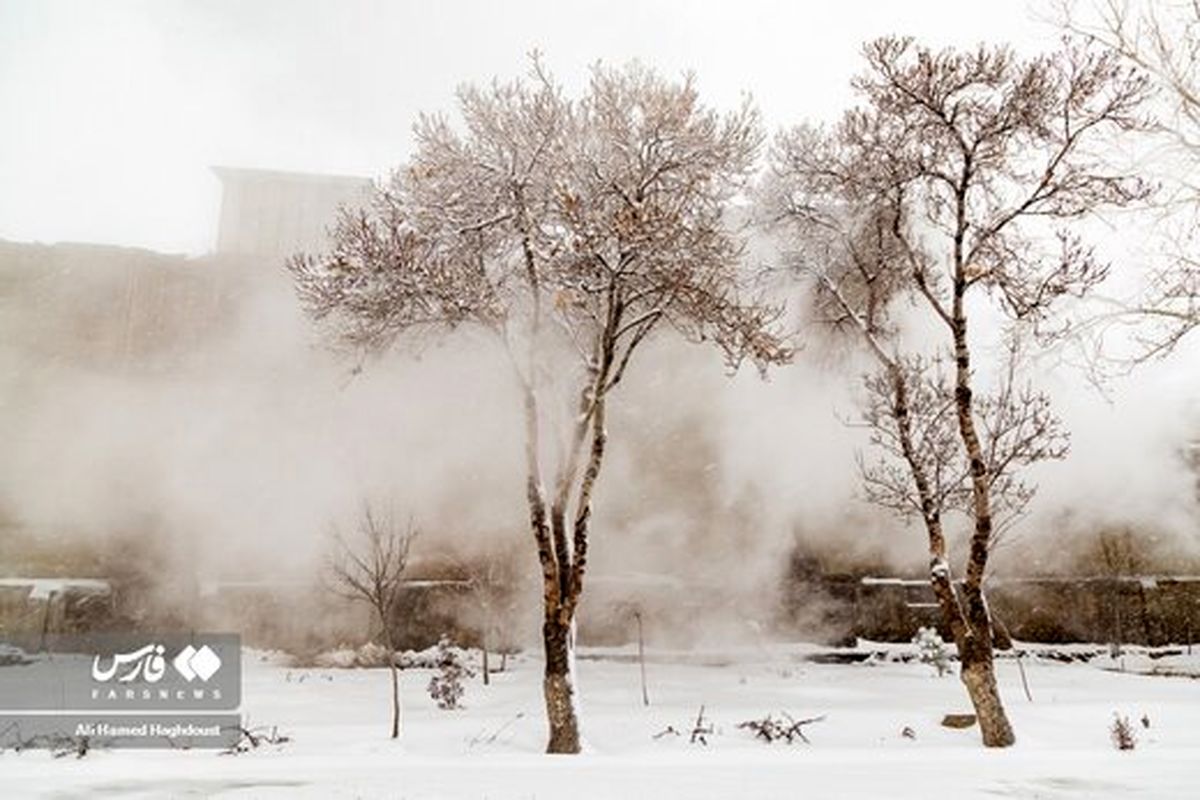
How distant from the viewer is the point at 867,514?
20922 millimetres

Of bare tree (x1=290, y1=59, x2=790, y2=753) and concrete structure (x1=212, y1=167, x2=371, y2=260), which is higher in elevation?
concrete structure (x1=212, y1=167, x2=371, y2=260)

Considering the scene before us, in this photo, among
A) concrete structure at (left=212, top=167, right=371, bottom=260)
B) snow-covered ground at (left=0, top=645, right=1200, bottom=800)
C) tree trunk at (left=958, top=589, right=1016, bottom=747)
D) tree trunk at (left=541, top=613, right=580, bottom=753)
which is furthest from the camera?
concrete structure at (left=212, top=167, right=371, bottom=260)

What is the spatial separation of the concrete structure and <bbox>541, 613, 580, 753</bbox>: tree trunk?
25.9 meters

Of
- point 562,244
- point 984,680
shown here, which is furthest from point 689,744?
point 562,244

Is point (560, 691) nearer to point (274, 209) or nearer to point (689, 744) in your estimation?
point (689, 744)

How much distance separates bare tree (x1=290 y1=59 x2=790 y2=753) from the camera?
383 inches

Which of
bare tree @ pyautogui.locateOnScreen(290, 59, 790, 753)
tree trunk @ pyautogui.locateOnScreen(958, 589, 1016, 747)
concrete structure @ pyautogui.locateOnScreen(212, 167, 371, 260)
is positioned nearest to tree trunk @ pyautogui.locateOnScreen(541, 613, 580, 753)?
bare tree @ pyautogui.locateOnScreen(290, 59, 790, 753)

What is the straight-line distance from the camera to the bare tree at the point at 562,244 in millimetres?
9734

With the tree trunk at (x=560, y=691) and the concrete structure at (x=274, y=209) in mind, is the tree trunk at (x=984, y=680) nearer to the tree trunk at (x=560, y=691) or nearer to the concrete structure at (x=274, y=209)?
the tree trunk at (x=560, y=691)

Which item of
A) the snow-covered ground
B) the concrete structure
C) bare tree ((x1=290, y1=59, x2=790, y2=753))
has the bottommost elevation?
the snow-covered ground

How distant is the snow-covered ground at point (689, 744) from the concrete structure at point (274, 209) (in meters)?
18.5

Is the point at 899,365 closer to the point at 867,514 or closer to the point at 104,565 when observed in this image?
the point at 867,514

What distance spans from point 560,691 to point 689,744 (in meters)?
2.38

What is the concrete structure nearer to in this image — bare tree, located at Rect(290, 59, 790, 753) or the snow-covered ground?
the snow-covered ground
